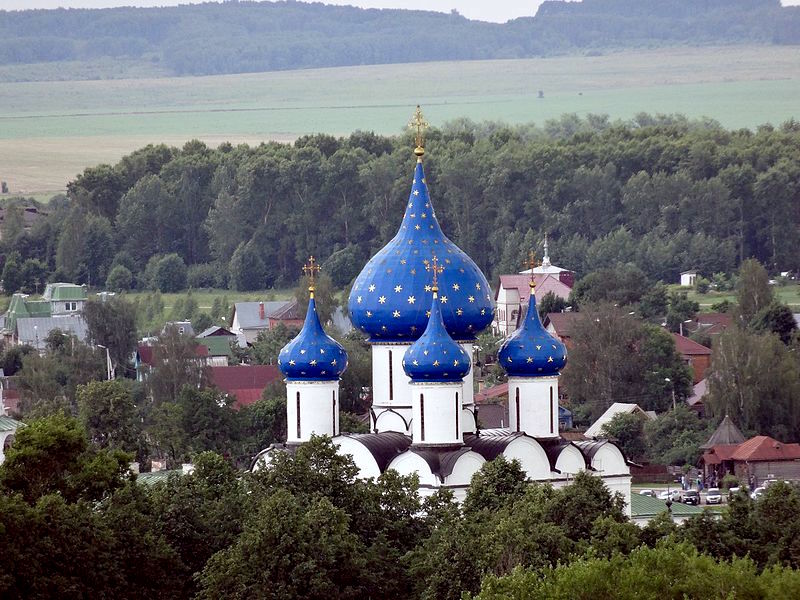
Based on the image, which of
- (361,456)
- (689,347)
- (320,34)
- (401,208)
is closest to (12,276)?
(401,208)

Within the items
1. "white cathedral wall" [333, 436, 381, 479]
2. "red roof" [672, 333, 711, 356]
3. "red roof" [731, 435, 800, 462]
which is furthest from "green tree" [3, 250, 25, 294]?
"white cathedral wall" [333, 436, 381, 479]

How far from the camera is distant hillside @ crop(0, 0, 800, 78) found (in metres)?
182

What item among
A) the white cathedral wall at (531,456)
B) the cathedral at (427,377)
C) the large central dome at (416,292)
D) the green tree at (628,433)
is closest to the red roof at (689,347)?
the green tree at (628,433)

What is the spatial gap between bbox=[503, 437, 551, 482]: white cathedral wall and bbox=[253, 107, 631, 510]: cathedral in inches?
0.5

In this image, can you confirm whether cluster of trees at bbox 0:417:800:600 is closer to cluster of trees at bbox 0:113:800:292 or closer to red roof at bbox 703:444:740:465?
red roof at bbox 703:444:740:465

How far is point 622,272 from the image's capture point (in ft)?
283

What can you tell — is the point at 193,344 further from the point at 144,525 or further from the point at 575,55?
the point at 575,55

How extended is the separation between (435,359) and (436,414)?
774 mm

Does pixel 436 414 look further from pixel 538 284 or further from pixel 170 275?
pixel 170 275

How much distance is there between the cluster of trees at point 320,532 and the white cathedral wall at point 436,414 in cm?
168

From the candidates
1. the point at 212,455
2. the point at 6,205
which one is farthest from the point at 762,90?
the point at 212,455

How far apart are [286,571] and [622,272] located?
50.8 metres

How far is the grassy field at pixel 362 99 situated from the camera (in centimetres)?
14325

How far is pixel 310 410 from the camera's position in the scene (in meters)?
43.2
